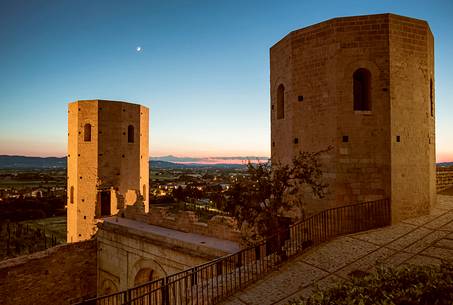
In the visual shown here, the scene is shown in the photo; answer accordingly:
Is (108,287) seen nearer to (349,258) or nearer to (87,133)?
(87,133)

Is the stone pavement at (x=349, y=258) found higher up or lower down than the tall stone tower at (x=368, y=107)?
lower down

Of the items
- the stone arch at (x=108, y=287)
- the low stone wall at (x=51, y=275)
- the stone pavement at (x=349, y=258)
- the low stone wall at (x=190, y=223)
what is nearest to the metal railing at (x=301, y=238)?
the stone pavement at (x=349, y=258)

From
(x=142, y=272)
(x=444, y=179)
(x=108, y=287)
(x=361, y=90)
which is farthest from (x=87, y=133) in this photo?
(x=444, y=179)

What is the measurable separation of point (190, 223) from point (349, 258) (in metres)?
7.16

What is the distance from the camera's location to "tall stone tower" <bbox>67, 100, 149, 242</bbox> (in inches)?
813

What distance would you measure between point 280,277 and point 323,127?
19.7 feet

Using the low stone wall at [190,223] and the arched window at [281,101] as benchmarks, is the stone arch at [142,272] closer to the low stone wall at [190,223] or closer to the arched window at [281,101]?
the low stone wall at [190,223]

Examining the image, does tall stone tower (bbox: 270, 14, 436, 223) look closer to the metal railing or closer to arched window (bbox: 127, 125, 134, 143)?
the metal railing

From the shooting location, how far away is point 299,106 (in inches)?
468

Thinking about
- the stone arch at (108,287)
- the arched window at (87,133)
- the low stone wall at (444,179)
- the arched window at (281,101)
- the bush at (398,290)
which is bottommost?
the stone arch at (108,287)

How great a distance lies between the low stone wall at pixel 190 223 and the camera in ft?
38.9

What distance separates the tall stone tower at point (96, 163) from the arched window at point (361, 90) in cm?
1614

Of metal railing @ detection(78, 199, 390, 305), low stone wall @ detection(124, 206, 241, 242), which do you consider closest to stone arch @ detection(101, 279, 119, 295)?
low stone wall @ detection(124, 206, 241, 242)

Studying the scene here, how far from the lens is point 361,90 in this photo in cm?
1144
